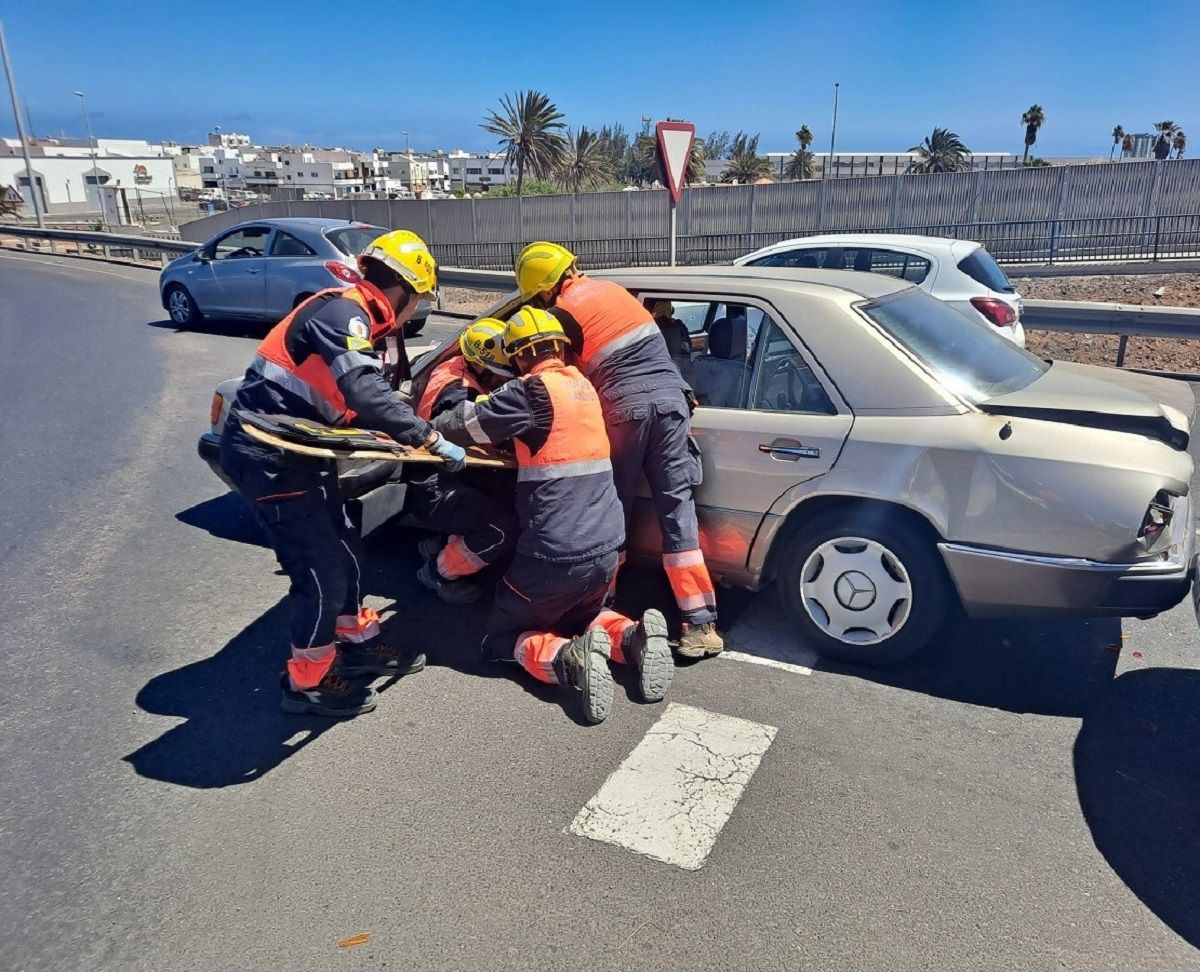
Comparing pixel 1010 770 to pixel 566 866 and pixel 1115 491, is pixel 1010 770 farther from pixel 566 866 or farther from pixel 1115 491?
pixel 566 866

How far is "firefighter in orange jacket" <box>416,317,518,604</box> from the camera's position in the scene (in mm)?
4457

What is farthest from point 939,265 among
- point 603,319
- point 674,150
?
point 603,319

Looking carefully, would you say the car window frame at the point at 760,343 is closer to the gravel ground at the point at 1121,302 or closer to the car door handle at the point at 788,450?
the car door handle at the point at 788,450

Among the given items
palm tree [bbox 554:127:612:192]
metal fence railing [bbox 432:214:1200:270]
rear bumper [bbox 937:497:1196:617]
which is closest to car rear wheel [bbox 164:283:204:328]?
metal fence railing [bbox 432:214:1200:270]

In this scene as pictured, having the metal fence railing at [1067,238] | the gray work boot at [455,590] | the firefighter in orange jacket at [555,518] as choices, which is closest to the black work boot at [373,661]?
the firefighter in orange jacket at [555,518]

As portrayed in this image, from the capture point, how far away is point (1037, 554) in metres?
3.54

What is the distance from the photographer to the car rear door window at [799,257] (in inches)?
382

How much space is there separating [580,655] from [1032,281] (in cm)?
1655

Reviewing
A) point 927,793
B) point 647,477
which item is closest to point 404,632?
point 647,477

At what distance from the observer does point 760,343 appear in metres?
4.21

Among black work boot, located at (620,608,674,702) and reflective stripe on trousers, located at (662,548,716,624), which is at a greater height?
reflective stripe on trousers, located at (662,548,716,624)

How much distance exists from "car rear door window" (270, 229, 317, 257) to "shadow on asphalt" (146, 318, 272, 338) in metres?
1.21

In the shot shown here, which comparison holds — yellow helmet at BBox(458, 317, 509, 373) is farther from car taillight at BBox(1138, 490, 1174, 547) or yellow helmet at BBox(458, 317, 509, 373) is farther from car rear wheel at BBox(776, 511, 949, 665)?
car taillight at BBox(1138, 490, 1174, 547)

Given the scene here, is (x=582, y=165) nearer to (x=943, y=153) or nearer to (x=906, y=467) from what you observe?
(x=943, y=153)
